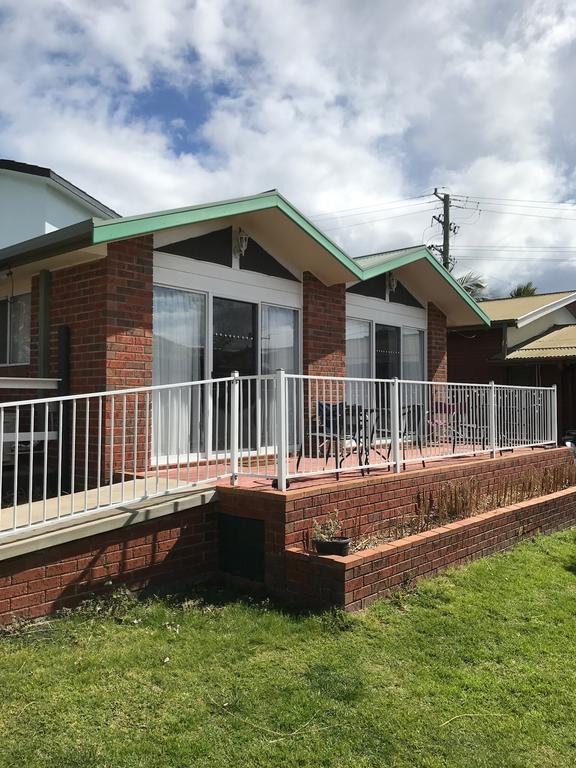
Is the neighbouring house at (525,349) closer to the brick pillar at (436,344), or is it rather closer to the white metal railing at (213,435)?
the brick pillar at (436,344)

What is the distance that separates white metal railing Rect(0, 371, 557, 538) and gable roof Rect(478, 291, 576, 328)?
25.4 ft

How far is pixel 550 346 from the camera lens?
16719 millimetres

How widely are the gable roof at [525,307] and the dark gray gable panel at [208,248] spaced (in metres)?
10.9

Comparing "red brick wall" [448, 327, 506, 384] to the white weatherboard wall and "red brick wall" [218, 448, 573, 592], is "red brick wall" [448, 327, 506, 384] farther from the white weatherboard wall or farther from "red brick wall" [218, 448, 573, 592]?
the white weatherboard wall

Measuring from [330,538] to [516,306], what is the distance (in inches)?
620

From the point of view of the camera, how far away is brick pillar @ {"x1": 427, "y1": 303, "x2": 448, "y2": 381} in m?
11.4

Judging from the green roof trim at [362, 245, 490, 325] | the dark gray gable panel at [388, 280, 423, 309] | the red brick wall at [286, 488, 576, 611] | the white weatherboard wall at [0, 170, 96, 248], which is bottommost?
the red brick wall at [286, 488, 576, 611]

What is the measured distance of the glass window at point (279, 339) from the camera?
8.30 m

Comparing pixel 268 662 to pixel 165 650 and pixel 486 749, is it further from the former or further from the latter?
pixel 486 749

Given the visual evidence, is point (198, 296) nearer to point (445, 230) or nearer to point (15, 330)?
point (15, 330)

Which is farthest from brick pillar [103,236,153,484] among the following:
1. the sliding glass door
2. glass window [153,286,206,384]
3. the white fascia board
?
the white fascia board

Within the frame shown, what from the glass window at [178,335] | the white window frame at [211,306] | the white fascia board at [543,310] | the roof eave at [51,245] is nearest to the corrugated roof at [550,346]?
the white fascia board at [543,310]

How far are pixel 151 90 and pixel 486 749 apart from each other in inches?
378

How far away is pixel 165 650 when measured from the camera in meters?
4.01
